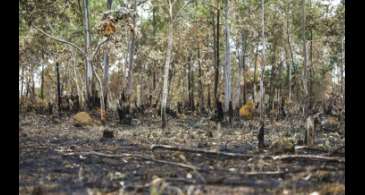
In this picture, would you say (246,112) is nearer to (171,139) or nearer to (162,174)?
(171,139)

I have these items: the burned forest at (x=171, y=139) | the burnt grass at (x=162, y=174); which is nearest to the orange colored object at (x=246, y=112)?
the burned forest at (x=171, y=139)

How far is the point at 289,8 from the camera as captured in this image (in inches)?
967

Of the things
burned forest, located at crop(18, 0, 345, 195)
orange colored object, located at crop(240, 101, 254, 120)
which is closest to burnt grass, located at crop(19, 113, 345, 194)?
burned forest, located at crop(18, 0, 345, 195)

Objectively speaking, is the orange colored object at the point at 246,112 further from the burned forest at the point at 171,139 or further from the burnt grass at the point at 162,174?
the burnt grass at the point at 162,174

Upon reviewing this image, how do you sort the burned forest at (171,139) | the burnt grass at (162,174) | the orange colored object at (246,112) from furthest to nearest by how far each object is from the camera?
the orange colored object at (246,112) < the burned forest at (171,139) < the burnt grass at (162,174)

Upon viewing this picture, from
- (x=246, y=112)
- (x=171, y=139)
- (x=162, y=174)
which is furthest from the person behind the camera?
(x=246, y=112)

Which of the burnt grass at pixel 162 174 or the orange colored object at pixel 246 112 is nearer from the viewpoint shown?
the burnt grass at pixel 162 174

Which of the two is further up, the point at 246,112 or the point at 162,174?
the point at 246,112

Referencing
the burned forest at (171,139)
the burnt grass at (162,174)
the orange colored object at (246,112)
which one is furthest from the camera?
the orange colored object at (246,112)

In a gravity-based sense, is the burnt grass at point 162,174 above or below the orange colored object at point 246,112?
below

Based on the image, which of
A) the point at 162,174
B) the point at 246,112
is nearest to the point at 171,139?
the point at 162,174

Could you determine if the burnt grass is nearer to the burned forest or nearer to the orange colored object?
the burned forest

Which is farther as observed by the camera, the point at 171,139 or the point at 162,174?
the point at 171,139

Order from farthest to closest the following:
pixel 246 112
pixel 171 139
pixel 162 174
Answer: pixel 246 112, pixel 171 139, pixel 162 174
